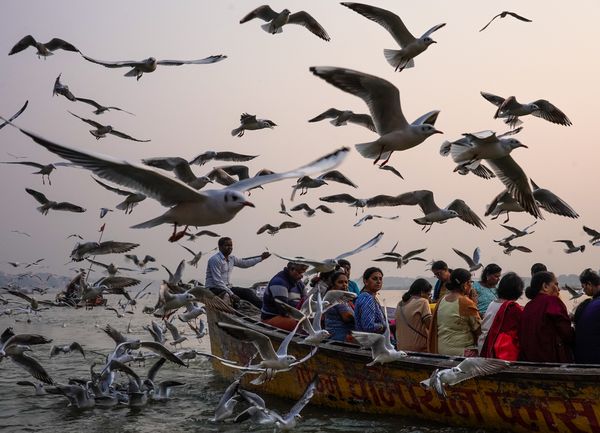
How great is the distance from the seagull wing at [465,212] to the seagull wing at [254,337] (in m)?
7.44

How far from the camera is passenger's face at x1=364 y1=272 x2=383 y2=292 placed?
8.95m

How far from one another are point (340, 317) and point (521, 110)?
4751 millimetres

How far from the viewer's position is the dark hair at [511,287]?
7.54 metres

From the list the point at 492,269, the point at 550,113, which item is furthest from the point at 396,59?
the point at 492,269

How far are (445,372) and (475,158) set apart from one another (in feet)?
13.1

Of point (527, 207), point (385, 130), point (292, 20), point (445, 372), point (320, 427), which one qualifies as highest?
point (292, 20)

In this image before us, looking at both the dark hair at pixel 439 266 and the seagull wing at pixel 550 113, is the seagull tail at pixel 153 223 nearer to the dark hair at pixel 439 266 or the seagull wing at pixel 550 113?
the dark hair at pixel 439 266

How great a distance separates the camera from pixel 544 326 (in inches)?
294

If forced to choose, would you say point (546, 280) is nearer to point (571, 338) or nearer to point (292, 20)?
point (571, 338)

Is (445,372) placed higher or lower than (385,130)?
lower

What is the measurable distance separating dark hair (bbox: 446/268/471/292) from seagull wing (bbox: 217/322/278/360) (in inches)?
76.4

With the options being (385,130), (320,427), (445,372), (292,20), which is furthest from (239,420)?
(292,20)

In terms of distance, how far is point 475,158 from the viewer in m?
10.7

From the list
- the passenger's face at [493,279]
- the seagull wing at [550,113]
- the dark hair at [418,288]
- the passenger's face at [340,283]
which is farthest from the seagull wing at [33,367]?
the seagull wing at [550,113]
